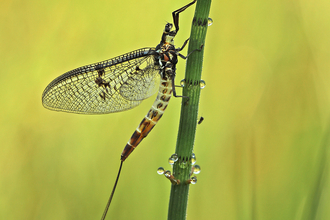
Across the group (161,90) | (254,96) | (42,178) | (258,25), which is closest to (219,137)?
(254,96)

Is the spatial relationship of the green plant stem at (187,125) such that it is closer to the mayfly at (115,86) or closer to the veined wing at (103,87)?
the mayfly at (115,86)

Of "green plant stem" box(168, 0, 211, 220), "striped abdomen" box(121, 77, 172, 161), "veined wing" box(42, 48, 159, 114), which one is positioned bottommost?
"green plant stem" box(168, 0, 211, 220)

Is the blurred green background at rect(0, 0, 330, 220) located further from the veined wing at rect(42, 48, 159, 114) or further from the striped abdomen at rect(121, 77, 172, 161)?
the striped abdomen at rect(121, 77, 172, 161)

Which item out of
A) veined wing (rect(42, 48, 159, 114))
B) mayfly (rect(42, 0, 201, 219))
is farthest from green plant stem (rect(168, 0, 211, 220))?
veined wing (rect(42, 48, 159, 114))

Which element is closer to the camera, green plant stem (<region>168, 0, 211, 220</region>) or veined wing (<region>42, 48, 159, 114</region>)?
green plant stem (<region>168, 0, 211, 220</region>)

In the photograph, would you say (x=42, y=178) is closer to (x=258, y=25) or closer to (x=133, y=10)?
(x=133, y=10)

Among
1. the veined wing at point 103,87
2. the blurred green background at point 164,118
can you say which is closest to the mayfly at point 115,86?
the veined wing at point 103,87

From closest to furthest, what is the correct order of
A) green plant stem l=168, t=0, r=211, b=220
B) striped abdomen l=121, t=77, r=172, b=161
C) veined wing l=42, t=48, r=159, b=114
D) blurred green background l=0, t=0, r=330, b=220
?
green plant stem l=168, t=0, r=211, b=220, striped abdomen l=121, t=77, r=172, b=161, veined wing l=42, t=48, r=159, b=114, blurred green background l=0, t=0, r=330, b=220

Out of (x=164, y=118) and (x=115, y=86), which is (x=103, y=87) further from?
(x=164, y=118)
